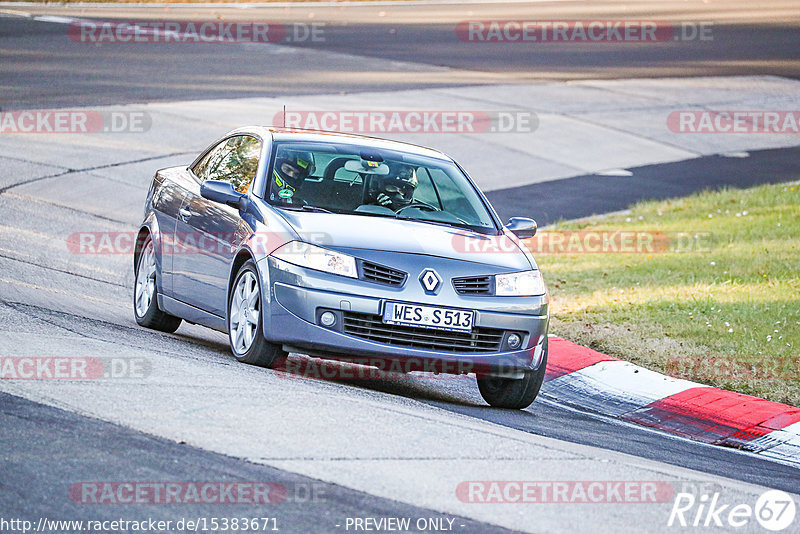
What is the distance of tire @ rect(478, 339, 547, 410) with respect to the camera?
8.26 m

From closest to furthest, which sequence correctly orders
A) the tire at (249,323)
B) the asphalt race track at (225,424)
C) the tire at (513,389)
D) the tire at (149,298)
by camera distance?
the asphalt race track at (225,424) → the tire at (249,323) → the tire at (513,389) → the tire at (149,298)

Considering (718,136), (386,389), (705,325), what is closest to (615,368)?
(705,325)

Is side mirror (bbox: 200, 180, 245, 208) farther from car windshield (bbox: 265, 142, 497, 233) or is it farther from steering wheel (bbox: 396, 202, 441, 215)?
steering wheel (bbox: 396, 202, 441, 215)

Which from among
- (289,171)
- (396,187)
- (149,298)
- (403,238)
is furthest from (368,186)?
(149,298)

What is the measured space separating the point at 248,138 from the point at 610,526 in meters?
4.84

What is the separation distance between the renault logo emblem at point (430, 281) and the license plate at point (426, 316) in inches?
4.2

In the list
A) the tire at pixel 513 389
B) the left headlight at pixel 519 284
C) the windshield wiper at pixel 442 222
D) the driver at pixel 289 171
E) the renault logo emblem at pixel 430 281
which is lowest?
the tire at pixel 513 389

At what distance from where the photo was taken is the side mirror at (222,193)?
848cm

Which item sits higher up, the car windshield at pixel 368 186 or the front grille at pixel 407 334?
the car windshield at pixel 368 186

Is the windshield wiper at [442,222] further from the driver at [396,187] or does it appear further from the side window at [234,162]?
the side window at [234,162]

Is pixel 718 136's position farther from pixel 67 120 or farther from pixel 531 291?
pixel 531 291

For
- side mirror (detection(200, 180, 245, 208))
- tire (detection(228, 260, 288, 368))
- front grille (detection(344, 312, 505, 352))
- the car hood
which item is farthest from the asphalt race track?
side mirror (detection(200, 180, 245, 208))

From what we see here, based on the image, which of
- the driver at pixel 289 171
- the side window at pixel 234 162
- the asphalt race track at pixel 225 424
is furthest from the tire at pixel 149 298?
the driver at pixel 289 171

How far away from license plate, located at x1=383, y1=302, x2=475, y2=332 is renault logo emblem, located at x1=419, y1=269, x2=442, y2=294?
4.2 inches
